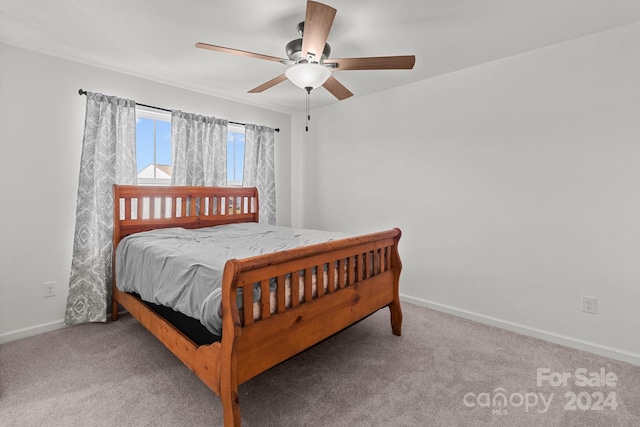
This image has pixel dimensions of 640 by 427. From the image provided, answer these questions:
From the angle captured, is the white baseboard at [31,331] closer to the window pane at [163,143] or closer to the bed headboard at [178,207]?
the bed headboard at [178,207]

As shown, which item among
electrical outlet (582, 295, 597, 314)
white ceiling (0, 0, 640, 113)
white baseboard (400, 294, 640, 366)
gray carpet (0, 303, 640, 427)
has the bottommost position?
gray carpet (0, 303, 640, 427)

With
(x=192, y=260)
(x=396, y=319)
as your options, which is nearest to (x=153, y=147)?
(x=192, y=260)

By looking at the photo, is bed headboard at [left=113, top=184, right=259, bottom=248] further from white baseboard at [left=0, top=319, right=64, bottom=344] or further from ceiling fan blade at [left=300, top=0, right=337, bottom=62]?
ceiling fan blade at [left=300, top=0, right=337, bottom=62]

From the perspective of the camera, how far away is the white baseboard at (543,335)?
2.33 m

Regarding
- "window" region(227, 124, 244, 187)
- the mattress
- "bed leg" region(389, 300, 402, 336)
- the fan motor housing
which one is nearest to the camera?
the mattress

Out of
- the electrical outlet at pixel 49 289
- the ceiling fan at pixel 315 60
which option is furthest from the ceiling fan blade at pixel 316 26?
the electrical outlet at pixel 49 289

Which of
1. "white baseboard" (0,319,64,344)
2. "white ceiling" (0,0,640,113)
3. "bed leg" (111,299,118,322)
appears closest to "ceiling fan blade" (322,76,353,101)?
"white ceiling" (0,0,640,113)

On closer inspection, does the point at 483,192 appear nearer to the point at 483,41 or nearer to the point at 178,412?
the point at 483,41

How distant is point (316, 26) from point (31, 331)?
10.8ft

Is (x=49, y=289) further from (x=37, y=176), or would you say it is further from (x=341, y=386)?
(x=341, y=386)

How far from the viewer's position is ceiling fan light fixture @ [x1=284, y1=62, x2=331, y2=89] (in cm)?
197

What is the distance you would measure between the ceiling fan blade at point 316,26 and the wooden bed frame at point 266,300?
3.86 feet

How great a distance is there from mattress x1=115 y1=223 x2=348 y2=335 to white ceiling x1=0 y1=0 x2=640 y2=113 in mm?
1568

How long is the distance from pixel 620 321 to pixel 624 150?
4.12ft
